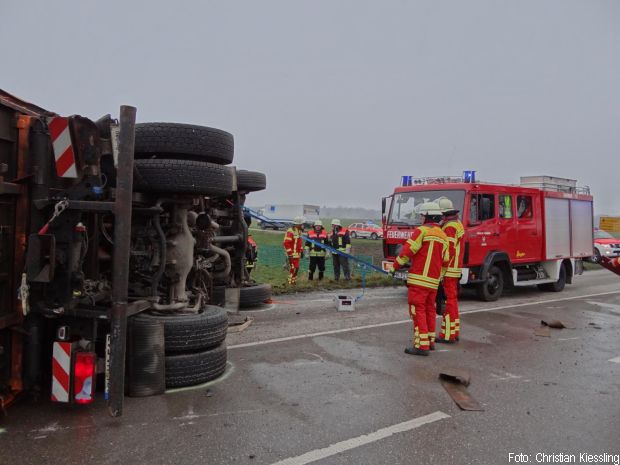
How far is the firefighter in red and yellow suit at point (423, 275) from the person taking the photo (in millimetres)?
5758

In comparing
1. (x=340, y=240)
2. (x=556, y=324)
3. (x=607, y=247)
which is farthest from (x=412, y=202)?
(x=607, y=247)

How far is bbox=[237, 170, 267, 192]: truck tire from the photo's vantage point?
7.93 meters

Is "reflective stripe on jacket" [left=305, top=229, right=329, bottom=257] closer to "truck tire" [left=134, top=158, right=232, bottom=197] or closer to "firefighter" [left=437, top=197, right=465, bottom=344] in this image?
"firefighter" [left=437, top=197, right=465, bottom=344]

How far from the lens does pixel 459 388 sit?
4547 mm

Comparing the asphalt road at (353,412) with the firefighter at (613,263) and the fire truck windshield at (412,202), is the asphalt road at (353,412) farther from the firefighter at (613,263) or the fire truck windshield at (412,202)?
the fire truck windshield at (412,202)

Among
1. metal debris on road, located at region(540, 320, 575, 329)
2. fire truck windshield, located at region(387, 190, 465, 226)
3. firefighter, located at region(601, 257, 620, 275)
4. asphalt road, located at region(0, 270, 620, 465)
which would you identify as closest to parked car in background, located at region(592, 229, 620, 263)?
fire truck windshield, located at region(387, 190, 465, 226)

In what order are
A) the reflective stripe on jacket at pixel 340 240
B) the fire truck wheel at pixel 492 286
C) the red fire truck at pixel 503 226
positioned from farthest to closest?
the reflective stripe on jacket at pixel 340 240 → the fire truck wheel at pixel 492 286 → the red fire truck at pixel 503 226

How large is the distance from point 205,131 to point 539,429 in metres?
3.54

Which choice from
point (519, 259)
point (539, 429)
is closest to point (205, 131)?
point (539, 429)

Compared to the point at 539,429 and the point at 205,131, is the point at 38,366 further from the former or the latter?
the point at 539,429

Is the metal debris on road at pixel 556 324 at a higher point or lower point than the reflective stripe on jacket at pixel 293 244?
lower

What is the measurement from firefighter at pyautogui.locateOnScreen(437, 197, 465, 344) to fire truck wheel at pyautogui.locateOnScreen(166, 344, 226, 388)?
3168mm

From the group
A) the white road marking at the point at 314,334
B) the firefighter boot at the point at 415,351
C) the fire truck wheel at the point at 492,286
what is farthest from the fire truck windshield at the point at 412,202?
the firefighter boot at the point at 415,351

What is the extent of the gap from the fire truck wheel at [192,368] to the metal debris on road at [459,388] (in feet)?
6.86
